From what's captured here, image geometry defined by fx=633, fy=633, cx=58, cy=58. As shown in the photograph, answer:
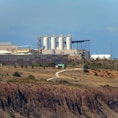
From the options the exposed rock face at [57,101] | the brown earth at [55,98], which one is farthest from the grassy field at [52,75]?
the exposed rock face at [57,101]

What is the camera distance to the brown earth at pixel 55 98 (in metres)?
109

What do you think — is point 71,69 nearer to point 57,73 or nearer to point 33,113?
point 57,73

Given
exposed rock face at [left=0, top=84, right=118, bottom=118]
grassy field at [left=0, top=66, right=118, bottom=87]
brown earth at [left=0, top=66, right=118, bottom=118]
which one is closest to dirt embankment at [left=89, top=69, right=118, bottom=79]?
grassy field at [left=0, top=66, right=118, bottom=87]

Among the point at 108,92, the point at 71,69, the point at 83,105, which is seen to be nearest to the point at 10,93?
the point at 83,105

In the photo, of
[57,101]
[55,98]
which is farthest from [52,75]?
[55,98]

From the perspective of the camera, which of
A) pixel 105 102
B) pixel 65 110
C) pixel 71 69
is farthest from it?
pixel 71 69

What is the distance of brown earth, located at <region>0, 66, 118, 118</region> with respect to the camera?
356 ft

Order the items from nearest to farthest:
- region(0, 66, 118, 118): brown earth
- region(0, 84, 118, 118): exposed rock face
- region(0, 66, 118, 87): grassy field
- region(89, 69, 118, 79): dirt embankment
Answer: region(0, 66, 118, 118): brown earth → region(0, 84, 118, 118): exposed rock face → region(0, 66, 118, 87): grassy field → region(89, 69, 118, 79): dirt embankment

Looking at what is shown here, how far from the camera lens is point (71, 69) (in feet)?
551

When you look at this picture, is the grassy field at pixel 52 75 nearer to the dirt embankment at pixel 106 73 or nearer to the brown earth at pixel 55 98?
the brown earth at pixel 55 98

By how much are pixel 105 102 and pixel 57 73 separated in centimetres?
2775

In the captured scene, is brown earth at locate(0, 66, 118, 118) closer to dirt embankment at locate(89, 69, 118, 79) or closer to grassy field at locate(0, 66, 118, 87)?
grassy field at locate(0, 66, 118, 87)

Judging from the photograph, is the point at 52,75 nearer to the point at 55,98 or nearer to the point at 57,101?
the point at 57,101

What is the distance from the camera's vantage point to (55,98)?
386 ft
